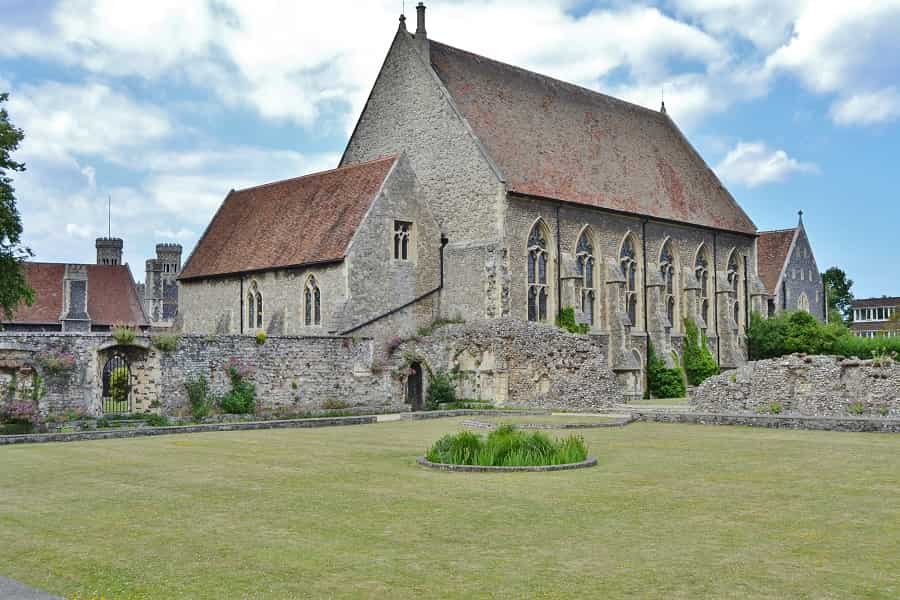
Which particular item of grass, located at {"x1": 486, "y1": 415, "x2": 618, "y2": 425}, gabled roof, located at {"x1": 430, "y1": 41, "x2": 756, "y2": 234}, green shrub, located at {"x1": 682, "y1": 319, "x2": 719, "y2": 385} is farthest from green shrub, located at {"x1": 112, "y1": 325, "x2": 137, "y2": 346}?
green shrub, located at {"x1": 682, "y1": 319, "x2": 719, "y2": 385}

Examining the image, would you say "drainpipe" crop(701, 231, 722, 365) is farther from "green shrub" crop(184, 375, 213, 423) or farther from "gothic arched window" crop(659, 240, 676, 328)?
"green shrub" crop(184, 375, 213, 423)

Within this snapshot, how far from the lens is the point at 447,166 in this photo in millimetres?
38656

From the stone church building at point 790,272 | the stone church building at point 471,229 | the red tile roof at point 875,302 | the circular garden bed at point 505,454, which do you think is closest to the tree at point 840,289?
the red tile roof at point 875,302

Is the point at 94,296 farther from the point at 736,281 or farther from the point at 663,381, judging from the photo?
the point at 736,281

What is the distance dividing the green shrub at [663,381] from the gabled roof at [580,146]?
7.14 m

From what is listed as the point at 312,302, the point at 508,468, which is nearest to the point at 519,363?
the point at 312,302

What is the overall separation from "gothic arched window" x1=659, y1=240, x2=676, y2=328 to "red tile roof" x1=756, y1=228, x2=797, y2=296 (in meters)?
12.5

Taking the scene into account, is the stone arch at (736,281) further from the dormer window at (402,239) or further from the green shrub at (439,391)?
the green shrub at (439,391)

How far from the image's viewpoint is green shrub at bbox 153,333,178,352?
2856 cm

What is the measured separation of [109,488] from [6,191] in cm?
2402

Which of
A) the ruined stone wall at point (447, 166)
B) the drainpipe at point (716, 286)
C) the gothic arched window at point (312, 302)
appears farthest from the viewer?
the drainpipe at point (716, 286)

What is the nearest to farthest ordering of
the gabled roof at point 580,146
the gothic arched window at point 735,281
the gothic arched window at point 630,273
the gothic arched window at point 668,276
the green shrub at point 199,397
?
1. the green shrub at point 199,397
2. the gabled roof at point 580,146
3. the gothic arched window at point 630,273
4. the gothic arched window at point 668,276
5. the gothic arched window at point 735,281

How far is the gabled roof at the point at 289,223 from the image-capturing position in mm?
36531

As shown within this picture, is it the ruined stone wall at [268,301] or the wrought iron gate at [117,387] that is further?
the ruined stone wall at [268,301]
